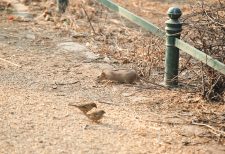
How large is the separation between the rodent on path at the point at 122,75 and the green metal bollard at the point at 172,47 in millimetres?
338

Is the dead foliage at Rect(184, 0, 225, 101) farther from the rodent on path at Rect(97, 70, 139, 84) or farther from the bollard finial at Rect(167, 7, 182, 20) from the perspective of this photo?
the rodent on path at Rect(97, 70, 139, 84)

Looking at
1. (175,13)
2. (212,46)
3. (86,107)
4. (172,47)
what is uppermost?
(175,13)

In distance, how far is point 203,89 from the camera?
15.3ft

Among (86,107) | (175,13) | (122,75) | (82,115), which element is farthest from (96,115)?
(175,13)

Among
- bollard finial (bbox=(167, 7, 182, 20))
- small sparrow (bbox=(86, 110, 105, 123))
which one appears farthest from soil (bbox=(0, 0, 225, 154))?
bollard finial (bbox=(167, 7, 182, 20))

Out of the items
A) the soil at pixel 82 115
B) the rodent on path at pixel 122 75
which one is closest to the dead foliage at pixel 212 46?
the soil at pixel 82 115

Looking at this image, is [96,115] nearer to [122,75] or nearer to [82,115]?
[82,115]

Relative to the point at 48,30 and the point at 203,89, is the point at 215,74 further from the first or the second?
the point at 48,30

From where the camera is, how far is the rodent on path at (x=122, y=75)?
525cm

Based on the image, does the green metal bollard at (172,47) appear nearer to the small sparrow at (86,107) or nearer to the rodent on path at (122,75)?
the rodent on path at (122,75)

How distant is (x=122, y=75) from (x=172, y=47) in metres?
0.61

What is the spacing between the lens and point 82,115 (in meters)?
4.37

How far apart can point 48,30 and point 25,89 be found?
2.66 metres

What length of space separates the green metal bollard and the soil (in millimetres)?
117
